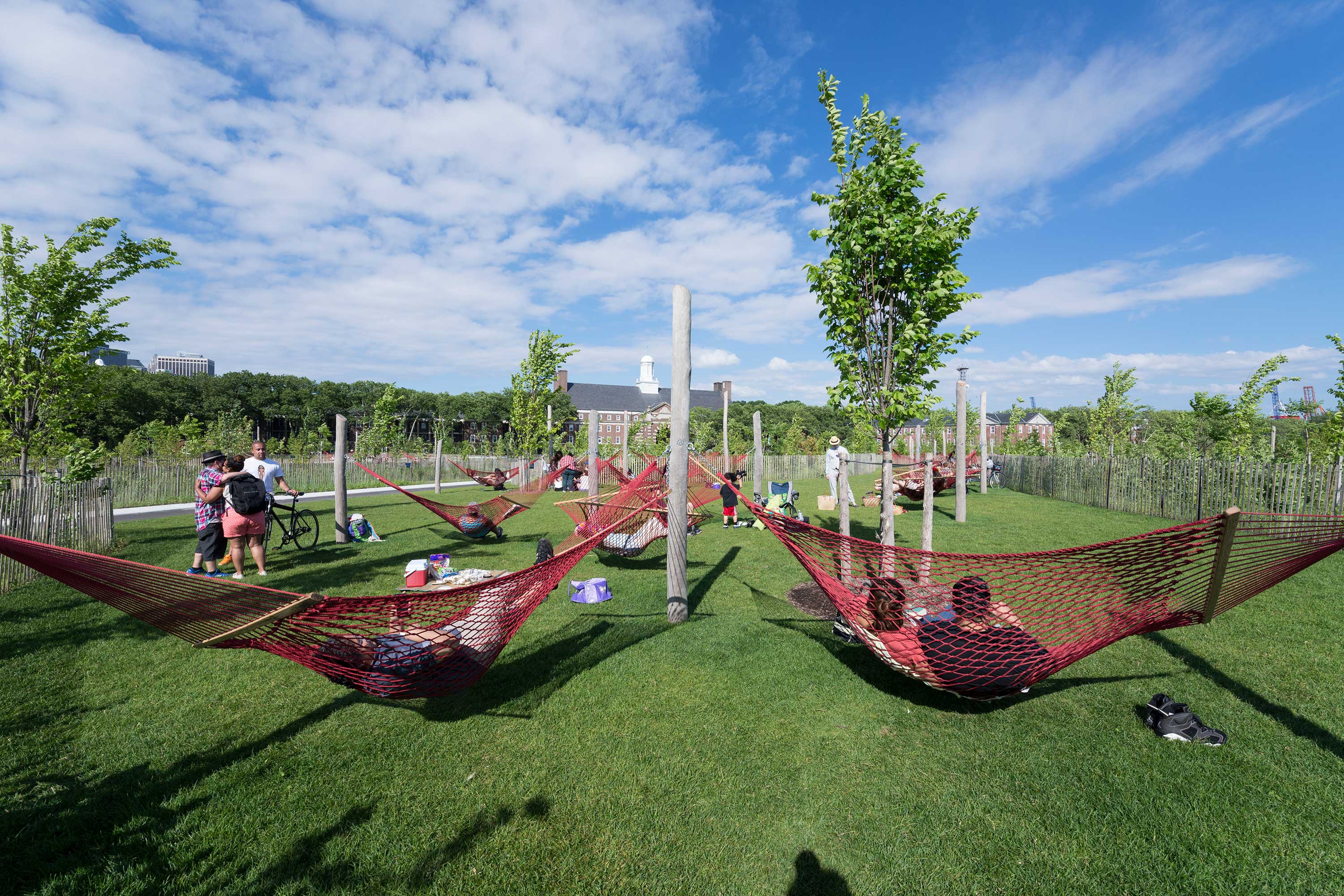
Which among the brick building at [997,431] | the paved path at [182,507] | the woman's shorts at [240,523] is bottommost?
the paved path at [182,507]

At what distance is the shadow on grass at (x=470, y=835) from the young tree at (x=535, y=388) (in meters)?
19.2

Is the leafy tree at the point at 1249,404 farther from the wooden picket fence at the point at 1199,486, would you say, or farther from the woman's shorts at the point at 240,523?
the woman's shorts at the point at 240,523

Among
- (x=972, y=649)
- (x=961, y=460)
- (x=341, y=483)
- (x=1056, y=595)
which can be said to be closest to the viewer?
(x=972, y=649)

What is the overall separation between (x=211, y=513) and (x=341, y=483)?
8.33 feet

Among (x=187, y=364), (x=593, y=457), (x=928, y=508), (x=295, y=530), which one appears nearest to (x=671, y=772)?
(x=928, y=508)

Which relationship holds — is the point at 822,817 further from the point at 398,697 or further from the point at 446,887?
the point at 398,697

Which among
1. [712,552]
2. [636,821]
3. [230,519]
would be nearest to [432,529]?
[230,519]

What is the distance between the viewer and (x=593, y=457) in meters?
9.55

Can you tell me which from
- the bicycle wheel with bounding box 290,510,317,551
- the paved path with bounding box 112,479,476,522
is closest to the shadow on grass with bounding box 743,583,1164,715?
the bicycle wheel with bounding box 290,510,317,551

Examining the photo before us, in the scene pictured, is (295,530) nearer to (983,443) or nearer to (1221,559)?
(1221,559)

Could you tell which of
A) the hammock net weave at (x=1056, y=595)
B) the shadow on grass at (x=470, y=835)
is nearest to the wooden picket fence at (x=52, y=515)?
the shadow on grass at (x=470, y=835)

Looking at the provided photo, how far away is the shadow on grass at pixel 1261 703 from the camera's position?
289cm

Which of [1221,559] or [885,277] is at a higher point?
[885,277]

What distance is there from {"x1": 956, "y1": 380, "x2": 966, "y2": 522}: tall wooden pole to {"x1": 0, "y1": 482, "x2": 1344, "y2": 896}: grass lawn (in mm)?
6206
